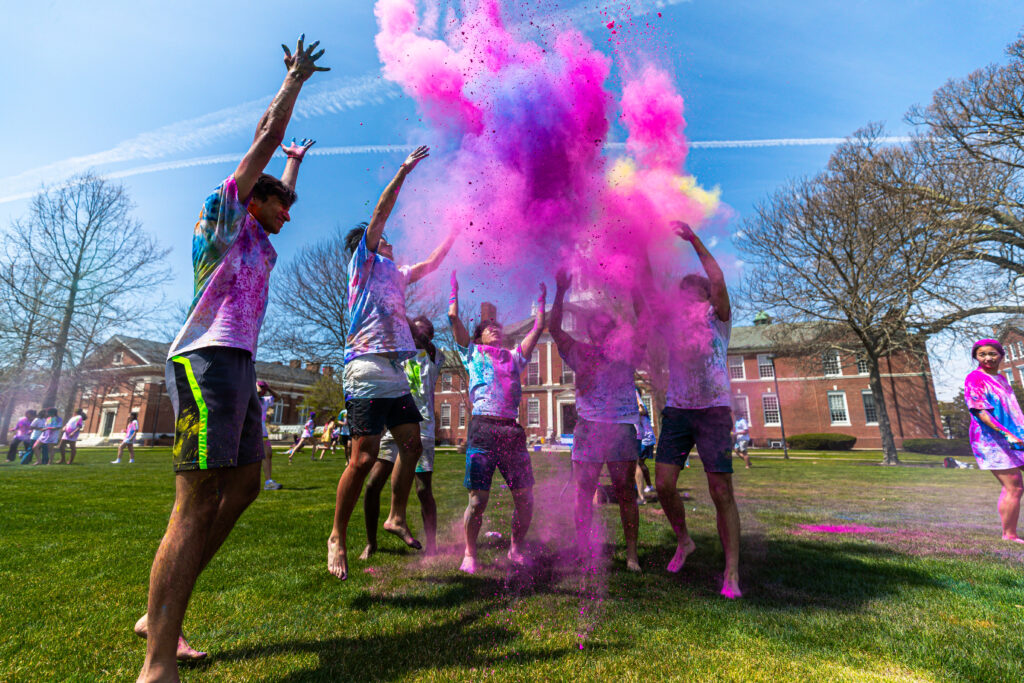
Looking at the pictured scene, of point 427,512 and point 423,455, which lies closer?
point 427,512

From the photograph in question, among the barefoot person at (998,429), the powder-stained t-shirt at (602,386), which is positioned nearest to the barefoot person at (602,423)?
the powder-stained t-shirt at (602,386)

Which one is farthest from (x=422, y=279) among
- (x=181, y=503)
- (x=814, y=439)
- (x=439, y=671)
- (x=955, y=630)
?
(x=814, y=439)

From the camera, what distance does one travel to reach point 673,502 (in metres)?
3.81

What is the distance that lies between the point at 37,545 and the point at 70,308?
31.6 m

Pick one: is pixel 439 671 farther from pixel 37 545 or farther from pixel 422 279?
pixel 37 545

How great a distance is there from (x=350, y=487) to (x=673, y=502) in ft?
8.08

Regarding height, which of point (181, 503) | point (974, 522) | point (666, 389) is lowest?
point (974, 522)

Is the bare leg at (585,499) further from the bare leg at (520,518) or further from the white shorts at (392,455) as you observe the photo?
the white shorts at (392,455)

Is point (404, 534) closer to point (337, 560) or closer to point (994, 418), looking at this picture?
point (337, 560)

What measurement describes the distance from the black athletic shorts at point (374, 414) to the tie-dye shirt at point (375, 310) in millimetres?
324

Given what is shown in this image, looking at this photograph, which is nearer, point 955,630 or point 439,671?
point 439,671

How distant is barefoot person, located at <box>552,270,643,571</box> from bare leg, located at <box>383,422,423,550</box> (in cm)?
128

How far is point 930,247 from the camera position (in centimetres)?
1892

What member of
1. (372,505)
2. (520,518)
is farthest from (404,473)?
(520,518)
